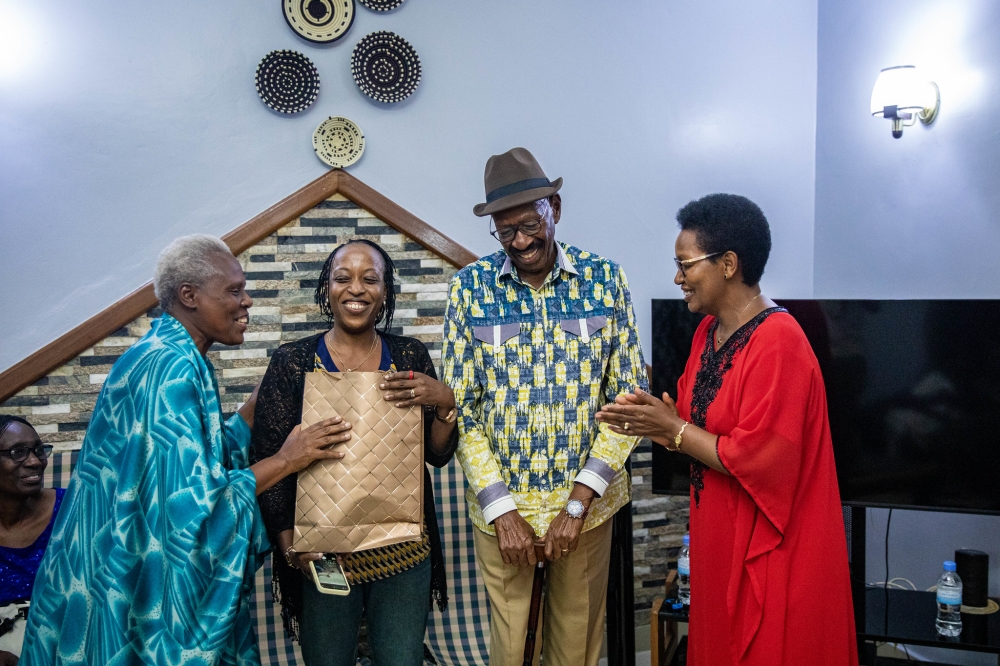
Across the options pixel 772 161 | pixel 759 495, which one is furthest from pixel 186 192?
pixel 772 161

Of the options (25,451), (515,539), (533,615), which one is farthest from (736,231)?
(25,451)

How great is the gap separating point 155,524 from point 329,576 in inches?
17.4

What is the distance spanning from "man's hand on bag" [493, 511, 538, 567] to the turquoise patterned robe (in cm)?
68

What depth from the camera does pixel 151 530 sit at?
1.68 m

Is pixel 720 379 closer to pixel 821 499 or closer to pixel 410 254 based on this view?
pixel 821 499

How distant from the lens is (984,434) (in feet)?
8.37

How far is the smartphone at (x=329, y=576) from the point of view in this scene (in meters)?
1.89

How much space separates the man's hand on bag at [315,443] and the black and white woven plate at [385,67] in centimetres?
169

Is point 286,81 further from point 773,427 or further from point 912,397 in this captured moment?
point 912,397

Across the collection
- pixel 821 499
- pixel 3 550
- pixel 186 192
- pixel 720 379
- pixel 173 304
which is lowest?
pixel 3 550

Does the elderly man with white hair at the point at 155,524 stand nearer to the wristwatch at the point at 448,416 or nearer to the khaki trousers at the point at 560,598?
the wristwatch at the point at 448,416

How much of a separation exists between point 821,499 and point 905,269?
179cm

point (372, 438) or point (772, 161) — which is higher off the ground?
point (772, 161)

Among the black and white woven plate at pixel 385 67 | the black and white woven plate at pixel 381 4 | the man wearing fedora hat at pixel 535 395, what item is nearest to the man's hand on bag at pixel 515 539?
the man wearing fedora hat at pixel 535 395
